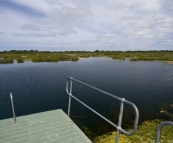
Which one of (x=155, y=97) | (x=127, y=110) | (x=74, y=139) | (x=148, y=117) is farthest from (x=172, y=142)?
(x=155, y=97)

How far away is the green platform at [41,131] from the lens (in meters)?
3.92

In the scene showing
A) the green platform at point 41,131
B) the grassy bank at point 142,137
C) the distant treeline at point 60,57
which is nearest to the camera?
the green platform at point 41,131

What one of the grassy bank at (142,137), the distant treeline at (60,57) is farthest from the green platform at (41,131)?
the distant treeline at (60,57)

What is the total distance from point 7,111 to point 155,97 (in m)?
13.8

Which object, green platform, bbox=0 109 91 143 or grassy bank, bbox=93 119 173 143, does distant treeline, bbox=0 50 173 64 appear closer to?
grassy bank, bbox=93 119 173 143

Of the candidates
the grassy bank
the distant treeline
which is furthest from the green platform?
the distant treeline

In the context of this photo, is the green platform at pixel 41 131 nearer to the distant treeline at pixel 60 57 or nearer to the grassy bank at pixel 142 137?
the grassy bank at pixel 142 137

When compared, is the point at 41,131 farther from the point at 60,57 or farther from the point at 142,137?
the point at 60,57

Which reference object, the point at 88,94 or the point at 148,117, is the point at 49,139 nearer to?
the point at 148,117

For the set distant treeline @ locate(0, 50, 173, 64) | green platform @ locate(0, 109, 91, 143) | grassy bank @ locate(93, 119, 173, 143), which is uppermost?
green platform @ locate(0, 109, 91, 143)

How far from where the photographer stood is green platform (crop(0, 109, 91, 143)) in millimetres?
3922

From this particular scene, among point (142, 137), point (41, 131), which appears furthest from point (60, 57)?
point (41, 131)

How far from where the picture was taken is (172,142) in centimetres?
699

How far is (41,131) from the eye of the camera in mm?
4312
